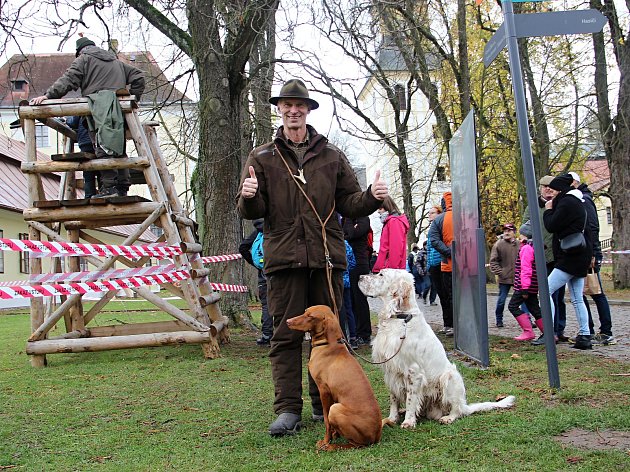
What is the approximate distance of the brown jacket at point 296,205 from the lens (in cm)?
467

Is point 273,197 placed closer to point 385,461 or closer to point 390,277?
point 390,277

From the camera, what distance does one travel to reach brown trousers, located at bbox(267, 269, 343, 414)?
4.73 metres

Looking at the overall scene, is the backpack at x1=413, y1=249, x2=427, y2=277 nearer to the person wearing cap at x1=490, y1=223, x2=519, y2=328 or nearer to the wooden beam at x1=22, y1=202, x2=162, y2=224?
the person wearing cap at x1=490, y1=223, x2=519, y2=328

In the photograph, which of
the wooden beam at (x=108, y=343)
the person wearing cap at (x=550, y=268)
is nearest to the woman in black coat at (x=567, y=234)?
the person wearing cap at (x=550, y=268)

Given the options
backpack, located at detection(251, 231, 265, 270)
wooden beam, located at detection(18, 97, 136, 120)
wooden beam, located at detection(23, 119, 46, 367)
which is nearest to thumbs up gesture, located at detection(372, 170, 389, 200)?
backpack, located at detection(251, 231, 265, 270)

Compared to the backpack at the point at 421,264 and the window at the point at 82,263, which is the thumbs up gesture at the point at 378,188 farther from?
the backpack at the point at 421,264

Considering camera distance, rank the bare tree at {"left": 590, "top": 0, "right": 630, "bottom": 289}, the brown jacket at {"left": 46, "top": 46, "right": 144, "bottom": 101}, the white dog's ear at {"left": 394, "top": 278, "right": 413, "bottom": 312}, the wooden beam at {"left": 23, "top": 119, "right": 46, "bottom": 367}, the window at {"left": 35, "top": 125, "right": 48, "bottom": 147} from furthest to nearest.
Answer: the window at {"left": 35, "top": 125, "right": 48, "bottom": 147} → the bare tree at {"left": 590, "top": 0, "right": 630, "bottom": 289} → the brown jacket at {"left": 46, "top": 46, "right": 144, "bottom": 101} → the wooden beam at {"left": 23, "top": 119, "right": 46, "bottom": 367} → the white dog's ear at {"left": 394, "top": 278, "right": 413, "bottom": 312}

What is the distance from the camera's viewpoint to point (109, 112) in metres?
7.81

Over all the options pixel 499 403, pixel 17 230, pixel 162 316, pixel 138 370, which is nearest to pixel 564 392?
pixel 499 403

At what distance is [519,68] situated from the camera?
5.79 meters

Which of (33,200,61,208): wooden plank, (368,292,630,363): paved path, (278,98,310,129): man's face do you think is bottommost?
(368,292,630,363): paved path

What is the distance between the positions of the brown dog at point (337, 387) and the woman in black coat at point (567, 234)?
4502mm

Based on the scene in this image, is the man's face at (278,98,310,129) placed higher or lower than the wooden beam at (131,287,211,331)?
higher

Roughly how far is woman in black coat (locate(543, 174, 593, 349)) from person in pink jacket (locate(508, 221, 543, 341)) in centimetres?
69
